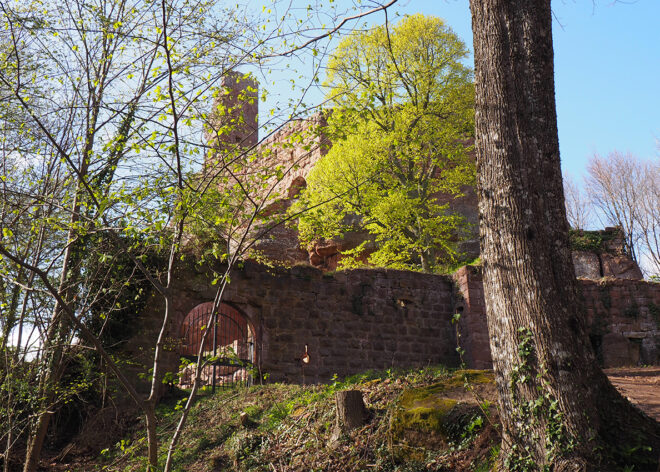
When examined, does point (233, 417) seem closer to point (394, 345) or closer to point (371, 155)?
point (394, 345)

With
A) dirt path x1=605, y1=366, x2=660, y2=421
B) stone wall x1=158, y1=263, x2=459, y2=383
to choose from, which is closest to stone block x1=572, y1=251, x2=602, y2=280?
stone wall x1=158, y1=263, x2=459, y2=383

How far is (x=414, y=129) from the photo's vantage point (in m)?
18.6

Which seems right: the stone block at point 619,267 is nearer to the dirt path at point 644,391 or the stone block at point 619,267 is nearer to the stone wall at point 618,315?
the stone wall at point 618,315

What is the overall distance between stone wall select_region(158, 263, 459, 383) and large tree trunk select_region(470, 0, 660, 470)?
29.1 ft

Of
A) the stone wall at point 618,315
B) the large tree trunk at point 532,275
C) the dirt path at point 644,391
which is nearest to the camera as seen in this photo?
the large tree trunk at point 532,275

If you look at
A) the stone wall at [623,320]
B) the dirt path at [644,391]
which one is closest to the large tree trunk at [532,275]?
the dirt path at [644,391]

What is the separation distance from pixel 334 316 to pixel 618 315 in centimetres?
728

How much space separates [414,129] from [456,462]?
46.3ft

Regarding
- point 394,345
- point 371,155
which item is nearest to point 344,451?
point 394,345

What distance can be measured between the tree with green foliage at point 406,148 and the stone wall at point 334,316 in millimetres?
2499

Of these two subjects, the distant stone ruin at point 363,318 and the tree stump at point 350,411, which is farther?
the distant stone ruin at point 363,318

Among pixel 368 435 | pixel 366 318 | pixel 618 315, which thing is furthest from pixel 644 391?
pixel 618 315

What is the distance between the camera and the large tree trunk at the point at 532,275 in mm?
4430

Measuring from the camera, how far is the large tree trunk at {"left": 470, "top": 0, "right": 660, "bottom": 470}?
174 inches
